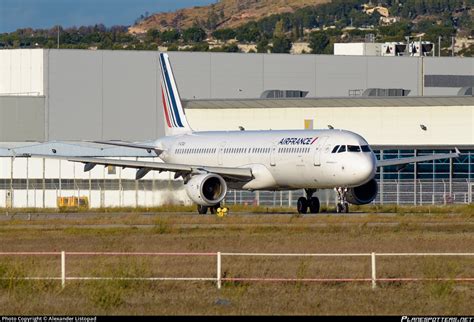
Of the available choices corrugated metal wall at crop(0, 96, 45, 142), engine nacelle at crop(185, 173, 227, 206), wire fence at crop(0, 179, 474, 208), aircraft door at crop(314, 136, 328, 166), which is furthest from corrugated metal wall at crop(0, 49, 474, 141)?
aircraft door at crop(314, 136, 328, 166)

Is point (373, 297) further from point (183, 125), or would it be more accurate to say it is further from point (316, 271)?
point (183, 125)

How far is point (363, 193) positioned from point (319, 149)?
4.80 metres

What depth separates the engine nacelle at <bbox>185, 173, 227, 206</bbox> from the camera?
6066 centimetres

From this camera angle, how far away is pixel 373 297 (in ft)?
92.9

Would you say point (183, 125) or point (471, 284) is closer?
point (471, 284)

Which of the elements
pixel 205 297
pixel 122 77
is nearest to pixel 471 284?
pixel 205 297

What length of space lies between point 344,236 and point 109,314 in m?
20.2

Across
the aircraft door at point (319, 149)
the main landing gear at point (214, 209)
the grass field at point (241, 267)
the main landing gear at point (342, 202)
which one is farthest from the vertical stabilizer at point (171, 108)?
the grass field at point (241, 267)

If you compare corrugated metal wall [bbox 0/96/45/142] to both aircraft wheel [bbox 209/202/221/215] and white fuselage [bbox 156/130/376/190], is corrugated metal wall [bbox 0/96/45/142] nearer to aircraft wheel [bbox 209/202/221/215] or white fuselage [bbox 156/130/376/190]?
white fuselage [bbox 156/130/376/190]

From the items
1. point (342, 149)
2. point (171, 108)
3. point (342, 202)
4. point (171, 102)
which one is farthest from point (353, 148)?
point (171, 102)

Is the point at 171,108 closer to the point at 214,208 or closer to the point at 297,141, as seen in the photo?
the point at 214,208

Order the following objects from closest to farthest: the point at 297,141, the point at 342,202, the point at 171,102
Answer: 1. the point at 297,141
2. the point at 342,202
3. the point at 171,102

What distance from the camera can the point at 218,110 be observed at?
93125 millimetres

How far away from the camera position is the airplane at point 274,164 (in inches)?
2269
